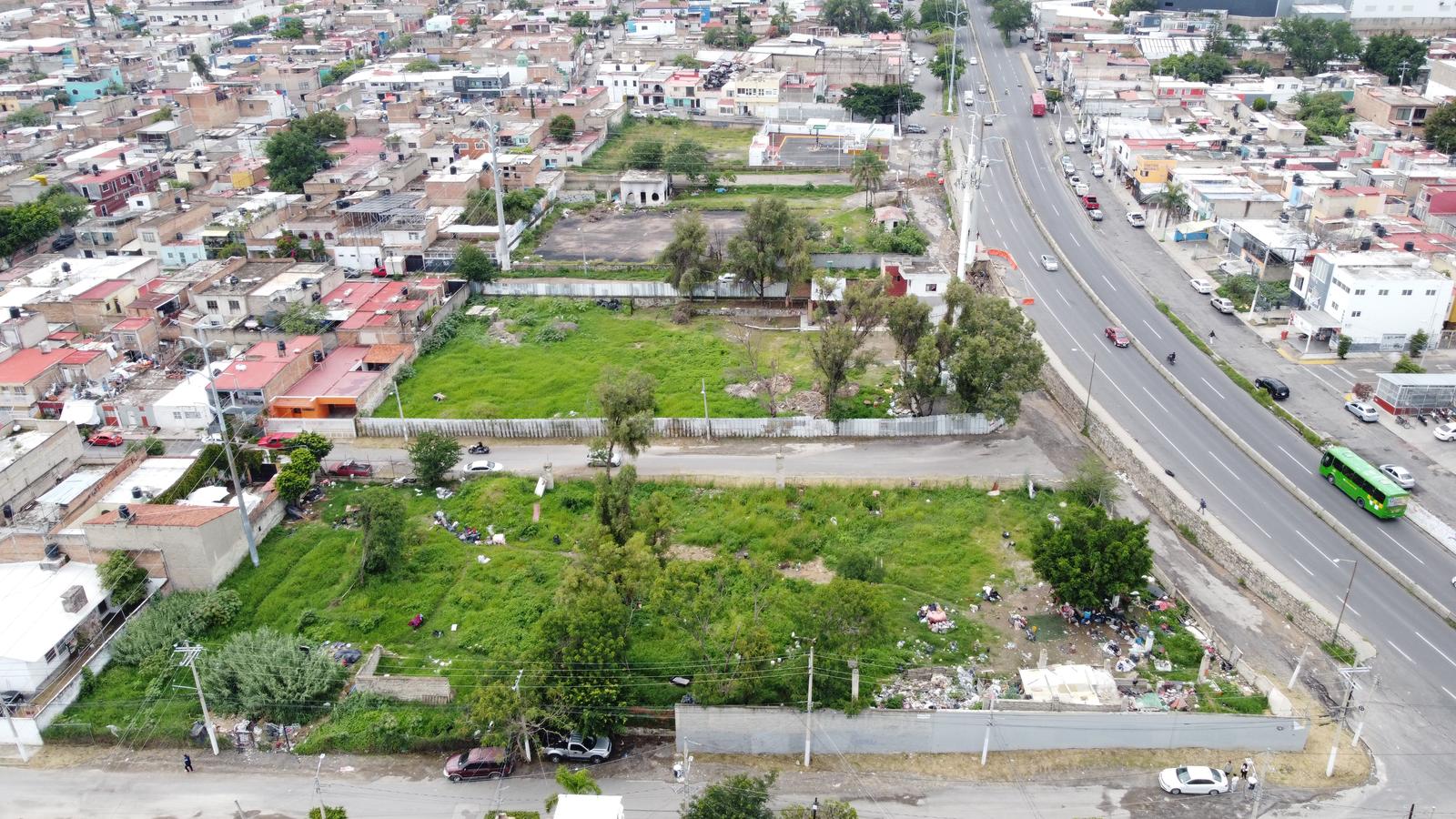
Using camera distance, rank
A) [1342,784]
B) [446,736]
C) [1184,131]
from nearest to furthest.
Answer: [1342,784]
[446,736]
[1184,131]

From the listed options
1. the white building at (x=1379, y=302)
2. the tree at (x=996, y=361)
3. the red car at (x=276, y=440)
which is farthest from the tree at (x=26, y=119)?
the white building at (x=1379, y=302)

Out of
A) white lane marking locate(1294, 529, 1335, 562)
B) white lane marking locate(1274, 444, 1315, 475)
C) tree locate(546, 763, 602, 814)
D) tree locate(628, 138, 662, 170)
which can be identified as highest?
tree locate(628, 138, 662, 170)

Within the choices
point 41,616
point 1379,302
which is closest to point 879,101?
point 1379,302

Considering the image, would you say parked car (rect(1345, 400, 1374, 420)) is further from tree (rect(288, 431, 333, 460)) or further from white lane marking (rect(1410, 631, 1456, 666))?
tree (rect(288, 431, 333, 460))

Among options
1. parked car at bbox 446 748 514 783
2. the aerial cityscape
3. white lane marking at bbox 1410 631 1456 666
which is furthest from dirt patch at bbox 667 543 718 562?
white lane marking at bbox 1410 631 1456 666

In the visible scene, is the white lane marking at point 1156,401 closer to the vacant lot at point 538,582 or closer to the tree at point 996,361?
the tree at point 996,361

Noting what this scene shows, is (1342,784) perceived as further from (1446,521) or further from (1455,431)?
(1455,431)

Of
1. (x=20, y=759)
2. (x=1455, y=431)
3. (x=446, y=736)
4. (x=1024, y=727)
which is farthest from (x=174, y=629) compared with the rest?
(x=1455, y=431)
